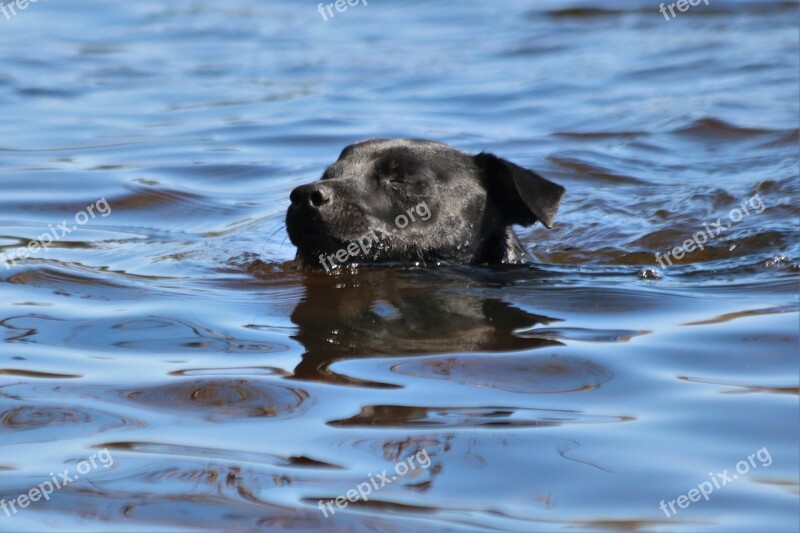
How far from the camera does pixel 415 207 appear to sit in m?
7.27

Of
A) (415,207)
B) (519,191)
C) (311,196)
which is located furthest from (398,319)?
(519,191)

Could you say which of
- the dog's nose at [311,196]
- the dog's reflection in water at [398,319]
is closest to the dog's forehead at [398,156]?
the dog's nose at [311,196]

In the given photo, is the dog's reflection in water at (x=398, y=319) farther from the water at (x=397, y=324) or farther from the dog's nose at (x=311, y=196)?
the dog's nose at (x=311, y=196)

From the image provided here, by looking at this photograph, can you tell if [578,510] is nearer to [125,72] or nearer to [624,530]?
[624,530]

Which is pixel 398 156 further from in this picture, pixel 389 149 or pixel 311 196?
pixel 311 196

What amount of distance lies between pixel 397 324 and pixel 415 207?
1.43 metres

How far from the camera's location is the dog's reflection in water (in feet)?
18.0

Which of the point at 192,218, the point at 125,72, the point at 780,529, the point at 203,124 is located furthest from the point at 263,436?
the point at 125,72

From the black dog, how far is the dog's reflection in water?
0.21 meters

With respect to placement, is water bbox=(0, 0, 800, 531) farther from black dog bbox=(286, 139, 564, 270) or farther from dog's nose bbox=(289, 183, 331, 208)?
dog's nose bbox=(289, 183, 331, 208)

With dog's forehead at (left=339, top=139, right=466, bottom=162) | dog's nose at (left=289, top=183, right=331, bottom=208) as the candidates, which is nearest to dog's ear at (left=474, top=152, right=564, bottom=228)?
dog's forehead at (left=339, top=139, right=466, bottom=162)

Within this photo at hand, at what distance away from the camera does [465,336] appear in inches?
225

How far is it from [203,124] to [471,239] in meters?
6.04

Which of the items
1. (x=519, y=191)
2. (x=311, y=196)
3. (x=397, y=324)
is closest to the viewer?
(x=397, y=324)
